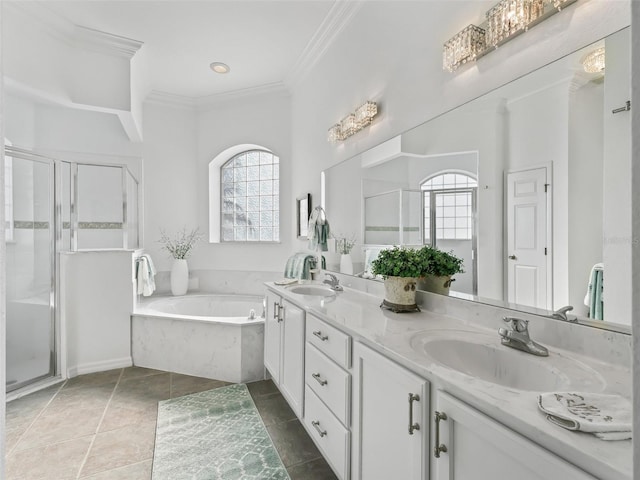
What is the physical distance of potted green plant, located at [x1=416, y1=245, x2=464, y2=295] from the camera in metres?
1.60

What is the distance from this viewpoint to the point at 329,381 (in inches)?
60.1

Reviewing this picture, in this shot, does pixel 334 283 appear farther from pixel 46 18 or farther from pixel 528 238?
pixel 46 18

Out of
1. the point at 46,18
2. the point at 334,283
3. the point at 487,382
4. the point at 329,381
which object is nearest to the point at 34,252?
the point at 46,18

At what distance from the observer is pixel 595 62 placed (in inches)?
40.6

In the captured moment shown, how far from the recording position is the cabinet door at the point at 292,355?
1894mm

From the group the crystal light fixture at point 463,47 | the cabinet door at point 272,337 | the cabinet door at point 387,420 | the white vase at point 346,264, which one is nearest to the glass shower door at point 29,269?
the cabinet door at point 272,337

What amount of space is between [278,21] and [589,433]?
303 centimetres

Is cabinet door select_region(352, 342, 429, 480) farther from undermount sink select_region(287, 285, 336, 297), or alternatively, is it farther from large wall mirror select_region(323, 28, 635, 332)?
undermount sink select_region(287, 285, 336, 297)

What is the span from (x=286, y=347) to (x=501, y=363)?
1.36m

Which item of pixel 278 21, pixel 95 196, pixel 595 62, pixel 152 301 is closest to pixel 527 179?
pixel 595 62

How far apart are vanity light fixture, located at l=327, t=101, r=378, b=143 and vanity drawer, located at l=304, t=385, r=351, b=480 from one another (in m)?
1.69

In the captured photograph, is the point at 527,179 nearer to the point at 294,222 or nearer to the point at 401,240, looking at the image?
the point at 401,240

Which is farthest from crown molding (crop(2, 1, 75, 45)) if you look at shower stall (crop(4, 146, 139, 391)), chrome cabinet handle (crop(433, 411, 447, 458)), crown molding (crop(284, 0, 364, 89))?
chrome cabinet handle (crop(433, 411, 447, 458))

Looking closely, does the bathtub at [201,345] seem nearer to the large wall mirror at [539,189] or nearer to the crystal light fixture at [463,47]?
the large wall mirror at [539,189]
